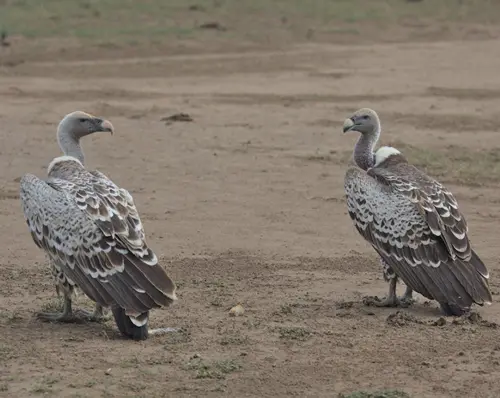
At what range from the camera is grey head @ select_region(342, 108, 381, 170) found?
443 inches

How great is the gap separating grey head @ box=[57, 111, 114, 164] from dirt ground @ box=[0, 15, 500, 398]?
1121 millimetres

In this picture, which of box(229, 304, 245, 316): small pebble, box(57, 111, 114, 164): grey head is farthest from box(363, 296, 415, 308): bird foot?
box(57, 111, 114, 164): grey head

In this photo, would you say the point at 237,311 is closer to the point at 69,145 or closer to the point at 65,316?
the point at 65,316

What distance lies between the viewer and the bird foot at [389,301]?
9891 mm

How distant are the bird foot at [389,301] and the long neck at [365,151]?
156cm

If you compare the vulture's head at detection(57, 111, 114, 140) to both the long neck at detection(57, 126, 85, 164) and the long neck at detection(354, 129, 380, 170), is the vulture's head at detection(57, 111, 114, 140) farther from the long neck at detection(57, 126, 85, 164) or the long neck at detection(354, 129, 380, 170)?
the long neck at detection(354, 129, 380, 170)

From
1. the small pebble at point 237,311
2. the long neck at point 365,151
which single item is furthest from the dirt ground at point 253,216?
the long neck at point 365,151

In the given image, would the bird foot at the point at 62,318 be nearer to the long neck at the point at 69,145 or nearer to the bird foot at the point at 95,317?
the bird foot at the point at 95,317

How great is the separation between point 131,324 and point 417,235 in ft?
7.90

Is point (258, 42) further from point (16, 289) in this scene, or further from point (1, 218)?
point (16, 289)

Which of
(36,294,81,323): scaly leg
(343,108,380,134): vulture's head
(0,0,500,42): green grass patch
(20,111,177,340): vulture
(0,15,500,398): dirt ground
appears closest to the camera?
(0,15,500,398): dirt ground

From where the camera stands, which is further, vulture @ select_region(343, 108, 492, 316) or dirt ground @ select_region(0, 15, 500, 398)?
vulture @ select_region(343, 108, 492, 316)

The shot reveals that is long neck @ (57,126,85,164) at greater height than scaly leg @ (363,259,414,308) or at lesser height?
greater

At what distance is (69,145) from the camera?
1037cm
